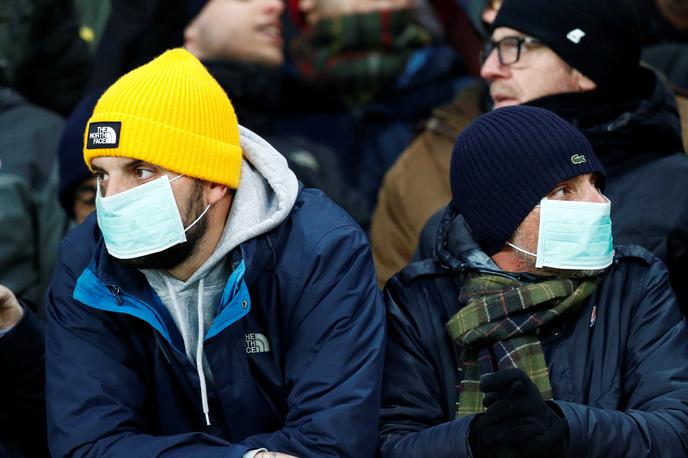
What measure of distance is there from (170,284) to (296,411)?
619 millimetres

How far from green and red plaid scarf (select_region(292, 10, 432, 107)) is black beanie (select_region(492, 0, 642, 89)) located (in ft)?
→ 7.81

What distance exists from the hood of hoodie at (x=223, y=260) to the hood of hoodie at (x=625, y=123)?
1461mm

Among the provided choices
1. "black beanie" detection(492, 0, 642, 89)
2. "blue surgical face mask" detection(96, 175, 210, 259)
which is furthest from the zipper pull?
"black beanie" detection(492, 0, 642, 89)

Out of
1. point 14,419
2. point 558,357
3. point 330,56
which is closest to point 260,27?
point 330,56

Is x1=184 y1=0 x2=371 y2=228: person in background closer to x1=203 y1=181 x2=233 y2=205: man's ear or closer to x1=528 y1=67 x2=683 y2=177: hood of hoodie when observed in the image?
x1=528 y1=67 x2=683 y2=177: hood of hoodie

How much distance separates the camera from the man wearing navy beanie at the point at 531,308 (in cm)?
450

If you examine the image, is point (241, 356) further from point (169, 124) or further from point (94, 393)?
point (169, 124)

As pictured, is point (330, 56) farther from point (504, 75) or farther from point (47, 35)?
point (504, 75)

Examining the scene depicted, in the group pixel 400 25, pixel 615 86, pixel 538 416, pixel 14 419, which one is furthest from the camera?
pixel 400 25

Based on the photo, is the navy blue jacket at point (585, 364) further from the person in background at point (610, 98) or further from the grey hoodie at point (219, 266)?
→ the person in background at point (610, 98)

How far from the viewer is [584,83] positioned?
588 cm

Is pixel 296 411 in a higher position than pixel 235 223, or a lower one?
lower

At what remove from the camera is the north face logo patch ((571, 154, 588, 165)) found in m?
4.64

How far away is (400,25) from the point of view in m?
8.30
